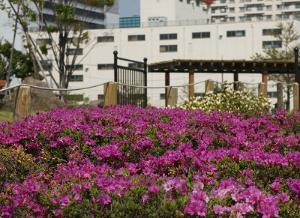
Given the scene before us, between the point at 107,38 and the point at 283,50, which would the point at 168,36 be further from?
the point at 283,50

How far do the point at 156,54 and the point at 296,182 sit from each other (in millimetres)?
67039

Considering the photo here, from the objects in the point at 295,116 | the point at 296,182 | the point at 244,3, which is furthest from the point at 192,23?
the point at 296,182

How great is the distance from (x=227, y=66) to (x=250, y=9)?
88.0 m

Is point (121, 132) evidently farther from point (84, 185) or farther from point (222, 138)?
point (84, 185)

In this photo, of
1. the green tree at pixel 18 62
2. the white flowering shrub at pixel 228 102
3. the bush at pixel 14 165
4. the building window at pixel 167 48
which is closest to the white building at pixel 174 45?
the building window at pixel 167 48

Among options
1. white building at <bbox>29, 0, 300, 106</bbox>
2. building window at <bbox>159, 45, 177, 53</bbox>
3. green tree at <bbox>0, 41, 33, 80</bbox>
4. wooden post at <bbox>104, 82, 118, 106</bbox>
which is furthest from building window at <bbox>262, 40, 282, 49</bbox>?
wooden post at <bbox>104, 82, 118, 106</bbox>

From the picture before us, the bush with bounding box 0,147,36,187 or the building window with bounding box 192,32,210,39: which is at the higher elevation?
the building window with bounding box 192,32,210,39

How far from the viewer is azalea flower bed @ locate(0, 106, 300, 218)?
361cm

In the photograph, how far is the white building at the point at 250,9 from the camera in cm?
10949

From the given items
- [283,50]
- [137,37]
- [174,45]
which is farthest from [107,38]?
[283,50]

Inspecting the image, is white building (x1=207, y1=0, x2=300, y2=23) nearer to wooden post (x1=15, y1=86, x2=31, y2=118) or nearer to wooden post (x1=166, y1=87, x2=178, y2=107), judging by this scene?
wooden post (x1=166, y1=87, x2=178, y2=107)

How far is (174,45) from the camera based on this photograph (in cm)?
7056

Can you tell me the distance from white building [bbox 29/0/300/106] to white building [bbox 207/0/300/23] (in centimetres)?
3578

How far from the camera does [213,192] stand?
376cm
